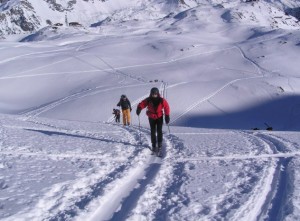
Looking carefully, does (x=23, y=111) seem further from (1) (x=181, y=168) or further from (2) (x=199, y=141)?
(1) (x=181, y=168)

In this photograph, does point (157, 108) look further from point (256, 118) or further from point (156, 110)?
point (256, 118)

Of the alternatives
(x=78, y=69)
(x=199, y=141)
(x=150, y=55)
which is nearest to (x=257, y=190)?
(x=199, y=141)

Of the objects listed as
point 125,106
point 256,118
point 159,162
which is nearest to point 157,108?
point 159,162

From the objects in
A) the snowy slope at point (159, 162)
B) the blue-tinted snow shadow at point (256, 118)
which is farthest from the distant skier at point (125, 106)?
the blue-tinted snow shadow at point (256, 118)

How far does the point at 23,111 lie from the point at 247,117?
19.0 m

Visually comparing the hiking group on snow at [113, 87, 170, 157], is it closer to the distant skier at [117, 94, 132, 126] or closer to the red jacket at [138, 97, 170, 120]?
the red jacket at [138, 97, 170, 120]

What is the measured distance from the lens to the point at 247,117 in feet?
105

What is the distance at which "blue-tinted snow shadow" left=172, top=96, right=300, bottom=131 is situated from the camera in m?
Answer: 29.9

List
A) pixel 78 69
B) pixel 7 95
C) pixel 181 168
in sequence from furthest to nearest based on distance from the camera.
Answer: pixel 78 69 → pixel 7 95 → pixel 181 168

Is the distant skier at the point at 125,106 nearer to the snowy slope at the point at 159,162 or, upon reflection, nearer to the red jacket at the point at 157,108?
the snowy slope at the point at 159,162

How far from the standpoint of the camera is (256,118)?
105 feet

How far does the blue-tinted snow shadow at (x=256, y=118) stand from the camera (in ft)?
98.2

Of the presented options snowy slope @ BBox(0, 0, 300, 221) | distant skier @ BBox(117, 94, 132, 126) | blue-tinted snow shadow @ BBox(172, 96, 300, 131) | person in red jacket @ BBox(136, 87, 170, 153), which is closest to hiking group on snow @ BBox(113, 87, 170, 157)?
person in red jacket @ BBox(136, 87, 170, 153)

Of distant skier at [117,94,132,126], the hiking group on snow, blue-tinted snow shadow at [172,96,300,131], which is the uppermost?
the hiking group on snow
